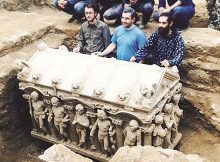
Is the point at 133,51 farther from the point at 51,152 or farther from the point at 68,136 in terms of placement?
the point at 51,152

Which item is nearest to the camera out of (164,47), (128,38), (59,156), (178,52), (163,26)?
(59,156)

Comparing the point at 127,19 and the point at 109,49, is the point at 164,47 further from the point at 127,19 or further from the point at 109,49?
the point at 109,49

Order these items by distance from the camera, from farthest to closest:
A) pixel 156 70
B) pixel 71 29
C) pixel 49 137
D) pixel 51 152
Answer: pixel 71 29 → pixel 49 137 → pixel 156 70 → pixel 51 152

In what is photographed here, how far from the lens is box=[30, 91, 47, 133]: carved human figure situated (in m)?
6.12

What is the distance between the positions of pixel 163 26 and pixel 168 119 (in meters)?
1.29

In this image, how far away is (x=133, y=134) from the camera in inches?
212

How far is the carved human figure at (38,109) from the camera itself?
6.12m

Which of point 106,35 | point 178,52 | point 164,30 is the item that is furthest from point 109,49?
point 178,52

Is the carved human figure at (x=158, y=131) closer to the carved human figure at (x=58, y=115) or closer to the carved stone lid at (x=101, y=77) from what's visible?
the carved stone lid at (x=101, y=77)

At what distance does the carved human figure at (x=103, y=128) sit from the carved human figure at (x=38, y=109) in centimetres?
92

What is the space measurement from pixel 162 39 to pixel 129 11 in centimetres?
62

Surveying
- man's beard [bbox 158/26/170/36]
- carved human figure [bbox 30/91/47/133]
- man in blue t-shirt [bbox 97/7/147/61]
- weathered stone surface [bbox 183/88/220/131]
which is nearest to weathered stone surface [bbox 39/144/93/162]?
carved human figure [bbox 30/91/47/133]

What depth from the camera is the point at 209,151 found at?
6023 mm

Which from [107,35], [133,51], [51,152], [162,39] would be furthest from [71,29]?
[51,152]
